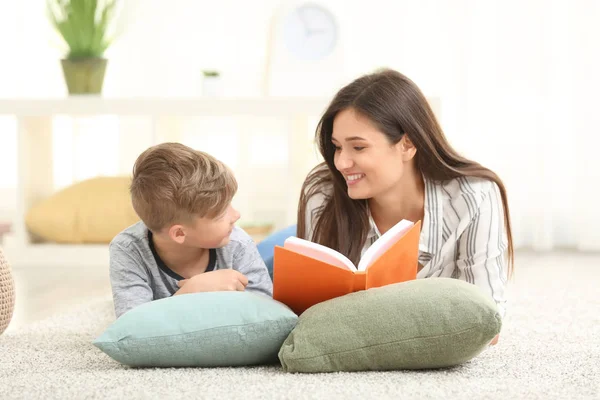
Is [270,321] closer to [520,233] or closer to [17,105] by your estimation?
[17,105]

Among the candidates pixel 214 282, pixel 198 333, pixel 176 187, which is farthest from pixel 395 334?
pixel 176 187

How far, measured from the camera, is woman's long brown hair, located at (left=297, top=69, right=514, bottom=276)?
2.00 m

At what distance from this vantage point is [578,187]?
4059 mm

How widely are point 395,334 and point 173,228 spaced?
572mm

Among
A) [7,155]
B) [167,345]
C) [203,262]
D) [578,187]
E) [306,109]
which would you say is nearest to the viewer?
[167,345]

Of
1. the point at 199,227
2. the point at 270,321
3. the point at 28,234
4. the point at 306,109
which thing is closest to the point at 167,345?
the point at 270,321

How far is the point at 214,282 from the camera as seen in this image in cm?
186

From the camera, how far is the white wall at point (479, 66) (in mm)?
4035

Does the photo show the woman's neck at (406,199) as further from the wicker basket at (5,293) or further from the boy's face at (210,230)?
the wicker basket at (5,293)

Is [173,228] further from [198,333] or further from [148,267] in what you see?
[198,333]

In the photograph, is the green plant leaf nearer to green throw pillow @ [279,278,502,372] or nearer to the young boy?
the young boy

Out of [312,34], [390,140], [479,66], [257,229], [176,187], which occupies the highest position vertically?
[312,34]

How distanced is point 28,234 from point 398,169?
226 cm

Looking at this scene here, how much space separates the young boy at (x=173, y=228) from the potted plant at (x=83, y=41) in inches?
79.0
